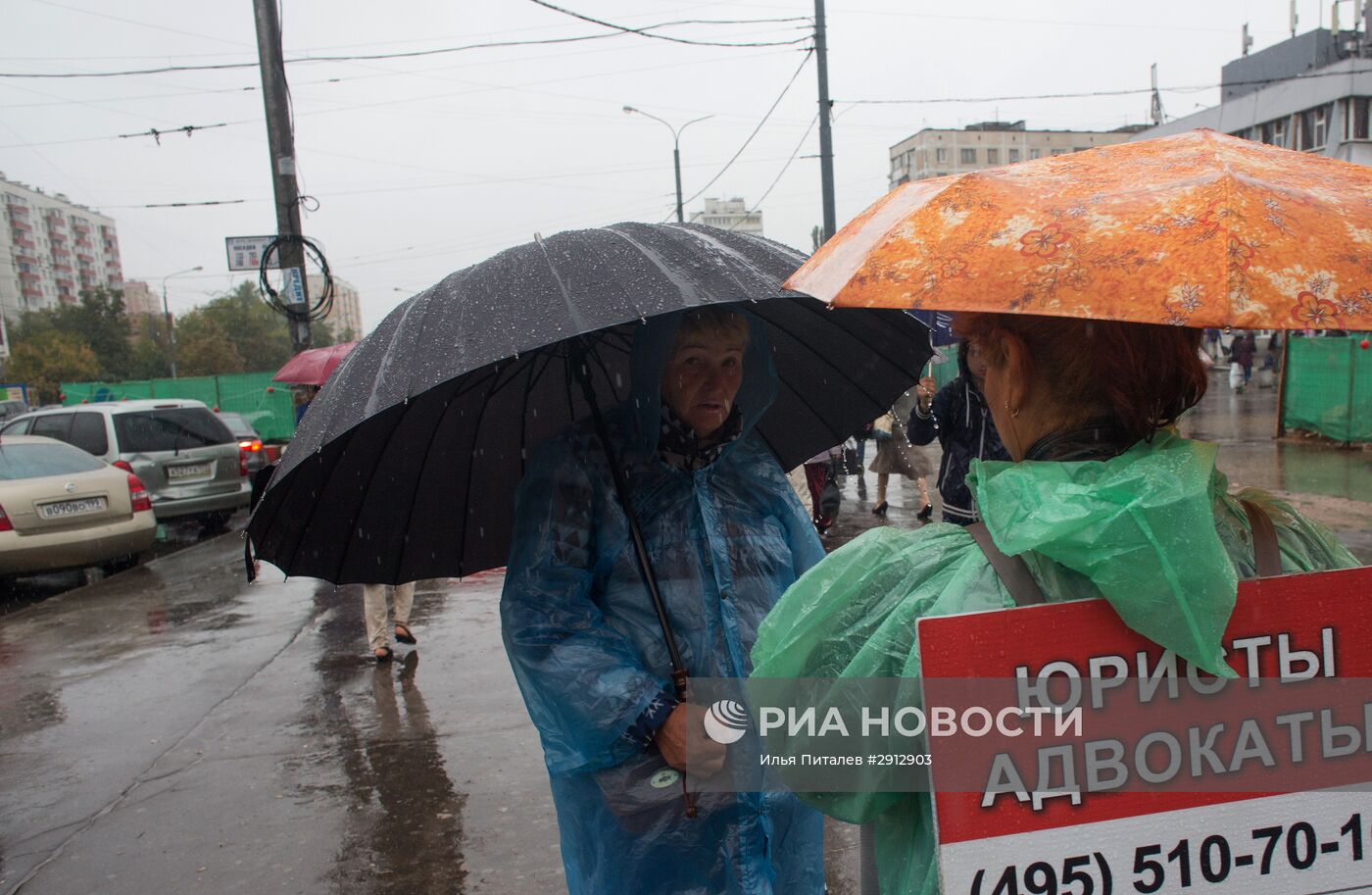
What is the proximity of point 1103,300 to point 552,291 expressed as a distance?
106cm

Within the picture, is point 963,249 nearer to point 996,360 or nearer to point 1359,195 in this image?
point 996,360

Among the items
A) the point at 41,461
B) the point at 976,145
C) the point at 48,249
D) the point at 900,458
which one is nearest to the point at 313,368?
the point at 41,461

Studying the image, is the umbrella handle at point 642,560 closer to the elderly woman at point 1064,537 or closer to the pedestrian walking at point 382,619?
the elderly woman at point 1064,537

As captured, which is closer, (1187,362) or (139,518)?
(1187,362)

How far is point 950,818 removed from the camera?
3.64 feet

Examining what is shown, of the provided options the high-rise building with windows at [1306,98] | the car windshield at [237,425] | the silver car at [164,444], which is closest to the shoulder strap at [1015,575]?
the silver car at [164,444]

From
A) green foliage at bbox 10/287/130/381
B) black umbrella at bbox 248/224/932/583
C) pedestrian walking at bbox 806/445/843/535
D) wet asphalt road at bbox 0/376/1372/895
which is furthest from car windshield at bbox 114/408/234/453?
green foliage at bbox 10/287/130/381

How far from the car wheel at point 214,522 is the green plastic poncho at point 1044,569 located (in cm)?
1321

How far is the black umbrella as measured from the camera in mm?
1795

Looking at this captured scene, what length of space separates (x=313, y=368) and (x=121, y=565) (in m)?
4.01

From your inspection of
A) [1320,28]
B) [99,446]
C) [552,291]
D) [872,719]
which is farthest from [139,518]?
[1320,28]

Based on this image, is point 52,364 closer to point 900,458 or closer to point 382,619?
point 900,458

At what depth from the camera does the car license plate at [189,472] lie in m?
11.9

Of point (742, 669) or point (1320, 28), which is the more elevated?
point (1320, 28)
